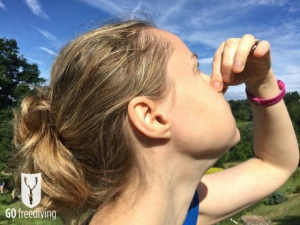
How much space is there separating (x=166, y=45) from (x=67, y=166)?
62 centimetres

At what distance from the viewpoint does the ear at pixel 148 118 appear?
116 cm

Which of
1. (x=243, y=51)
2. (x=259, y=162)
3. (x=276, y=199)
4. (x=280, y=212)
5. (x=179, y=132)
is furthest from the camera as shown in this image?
(x=276, y=199)

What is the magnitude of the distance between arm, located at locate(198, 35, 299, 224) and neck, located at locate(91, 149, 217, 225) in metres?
0.38

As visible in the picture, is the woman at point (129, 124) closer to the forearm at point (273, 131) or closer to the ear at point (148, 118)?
the ear at point (148, 118)

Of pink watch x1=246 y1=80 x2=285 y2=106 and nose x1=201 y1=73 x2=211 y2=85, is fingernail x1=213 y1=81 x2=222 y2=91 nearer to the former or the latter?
nose x1=201 y1=73 x2=211 y2=85

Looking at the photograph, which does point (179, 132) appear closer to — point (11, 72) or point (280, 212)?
point (280, 212)

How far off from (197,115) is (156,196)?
0.35 m

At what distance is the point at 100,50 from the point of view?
1.21m

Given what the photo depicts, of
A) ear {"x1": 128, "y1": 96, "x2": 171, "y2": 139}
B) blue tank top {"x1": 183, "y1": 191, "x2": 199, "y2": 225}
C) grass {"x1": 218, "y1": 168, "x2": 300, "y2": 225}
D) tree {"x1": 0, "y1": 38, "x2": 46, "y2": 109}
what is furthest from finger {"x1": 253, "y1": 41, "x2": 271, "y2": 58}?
tree {"x1": 0, "y1": 38, "x2": 46, "y2": 109}

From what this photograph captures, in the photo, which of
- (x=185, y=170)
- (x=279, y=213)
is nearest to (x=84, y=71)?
(x=185, y=170)

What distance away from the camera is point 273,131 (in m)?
1.57

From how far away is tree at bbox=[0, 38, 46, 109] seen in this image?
87.9ft

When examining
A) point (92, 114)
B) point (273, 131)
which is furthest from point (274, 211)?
point (92, 114)

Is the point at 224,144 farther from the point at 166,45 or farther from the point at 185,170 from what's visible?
the point at 166,45
